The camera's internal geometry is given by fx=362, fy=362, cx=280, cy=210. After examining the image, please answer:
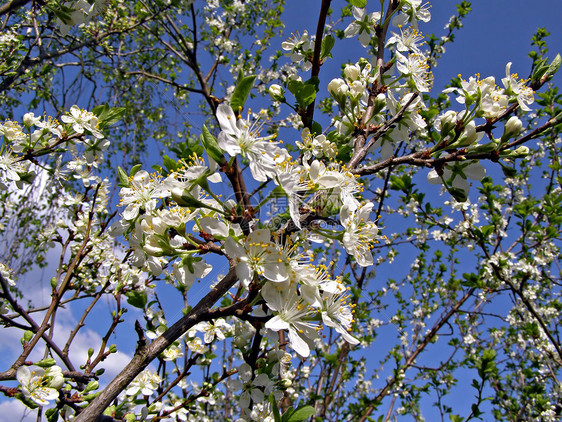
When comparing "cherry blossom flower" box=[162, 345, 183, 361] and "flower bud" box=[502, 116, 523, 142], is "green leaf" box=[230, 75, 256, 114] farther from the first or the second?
"cherry blossom flower" box=[162, 345, 183, 361]

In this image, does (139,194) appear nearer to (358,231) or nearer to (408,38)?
(358,231)

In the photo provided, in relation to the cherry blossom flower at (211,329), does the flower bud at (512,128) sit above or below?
above

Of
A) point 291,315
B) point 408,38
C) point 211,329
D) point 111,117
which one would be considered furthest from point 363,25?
point 211,329

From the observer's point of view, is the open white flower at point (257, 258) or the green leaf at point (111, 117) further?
the green leaf at point (111, 117)

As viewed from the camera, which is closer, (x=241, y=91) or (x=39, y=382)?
(x=241, y=91)

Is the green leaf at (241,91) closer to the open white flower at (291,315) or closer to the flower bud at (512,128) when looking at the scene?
the open white flower at (291,315)

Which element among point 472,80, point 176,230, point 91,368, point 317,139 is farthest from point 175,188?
point 91,368

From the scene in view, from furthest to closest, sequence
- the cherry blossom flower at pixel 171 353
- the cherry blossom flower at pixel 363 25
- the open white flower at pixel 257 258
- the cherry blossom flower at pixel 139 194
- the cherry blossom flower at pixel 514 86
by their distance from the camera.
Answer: the cherry blossom flower at pixel 171 353 < the cherry blossom flower at pixel 363 25 < the cherry blossom flower at pixel 514 86 < the cherry blossom flower at pixel 139 194 < the open white flower at pixel 257 258

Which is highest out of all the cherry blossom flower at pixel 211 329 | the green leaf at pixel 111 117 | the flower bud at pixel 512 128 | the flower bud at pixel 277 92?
the green leaf at pixel 111 117

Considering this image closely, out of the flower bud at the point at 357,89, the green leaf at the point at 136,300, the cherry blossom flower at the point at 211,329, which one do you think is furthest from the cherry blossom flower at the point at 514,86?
the cherry blossom flower at the point at 211,329

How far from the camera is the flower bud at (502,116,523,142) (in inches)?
52.9

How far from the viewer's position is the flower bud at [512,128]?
1.34 metres

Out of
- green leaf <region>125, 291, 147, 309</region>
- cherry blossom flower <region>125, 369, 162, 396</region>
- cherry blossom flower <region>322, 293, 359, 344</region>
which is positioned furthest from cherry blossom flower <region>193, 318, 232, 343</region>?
cherry blossom flower <region>322, 293, 359, 344</region>

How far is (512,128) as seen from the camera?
1.36 meters
